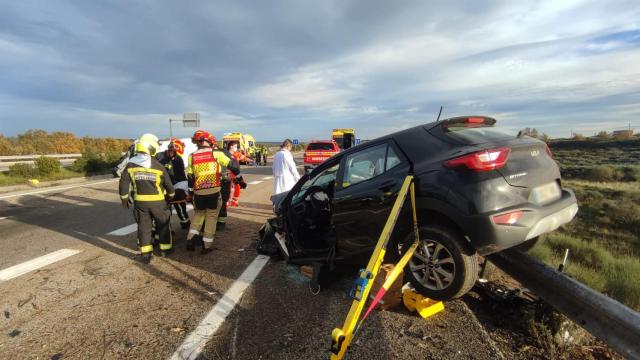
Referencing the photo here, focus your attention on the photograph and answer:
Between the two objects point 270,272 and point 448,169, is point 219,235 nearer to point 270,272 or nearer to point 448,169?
point 270,272

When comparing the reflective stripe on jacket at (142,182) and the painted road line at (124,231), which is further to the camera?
the painted road line at (124,231)

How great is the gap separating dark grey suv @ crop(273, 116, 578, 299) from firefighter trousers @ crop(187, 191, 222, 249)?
240 centimetres

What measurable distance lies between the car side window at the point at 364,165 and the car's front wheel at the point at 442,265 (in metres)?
0.80

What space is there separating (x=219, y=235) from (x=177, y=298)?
105 inches

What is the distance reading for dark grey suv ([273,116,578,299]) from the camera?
2.56 m

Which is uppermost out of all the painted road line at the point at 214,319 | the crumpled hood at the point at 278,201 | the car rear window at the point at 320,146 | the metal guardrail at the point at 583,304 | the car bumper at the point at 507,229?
the car rear window at the point at 320,146

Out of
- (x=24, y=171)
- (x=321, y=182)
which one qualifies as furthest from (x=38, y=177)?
(x=321, y=182)

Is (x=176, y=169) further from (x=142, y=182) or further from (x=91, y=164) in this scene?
(x=91, y=164)

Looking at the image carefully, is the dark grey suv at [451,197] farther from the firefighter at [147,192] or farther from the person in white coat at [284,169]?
the person in white coat at [284,169]

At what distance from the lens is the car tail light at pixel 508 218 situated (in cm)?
250

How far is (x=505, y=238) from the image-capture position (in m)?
2.52

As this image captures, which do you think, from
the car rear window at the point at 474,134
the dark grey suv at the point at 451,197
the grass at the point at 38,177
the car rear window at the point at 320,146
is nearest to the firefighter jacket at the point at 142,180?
the dark grey suv at the point at 451,197

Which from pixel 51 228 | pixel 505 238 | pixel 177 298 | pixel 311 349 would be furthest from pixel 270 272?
pixel 51 228

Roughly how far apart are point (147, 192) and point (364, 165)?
3371 millimetres
